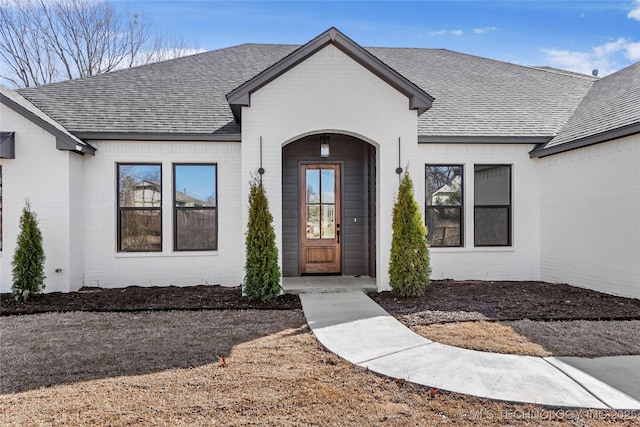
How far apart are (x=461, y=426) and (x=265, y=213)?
15.8 ft

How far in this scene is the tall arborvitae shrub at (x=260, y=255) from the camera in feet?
22.8

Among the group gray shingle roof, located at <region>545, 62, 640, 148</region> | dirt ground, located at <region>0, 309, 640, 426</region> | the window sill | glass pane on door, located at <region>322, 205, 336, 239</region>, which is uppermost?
gray shingle roof, located at <region>545, 62, 640, 148</region>

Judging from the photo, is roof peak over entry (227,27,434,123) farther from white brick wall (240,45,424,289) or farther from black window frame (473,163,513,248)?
black window frame (473,163,513,248)

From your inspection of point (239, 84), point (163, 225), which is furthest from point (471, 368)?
point (239, 84)

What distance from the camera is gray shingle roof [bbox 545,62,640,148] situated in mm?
7617

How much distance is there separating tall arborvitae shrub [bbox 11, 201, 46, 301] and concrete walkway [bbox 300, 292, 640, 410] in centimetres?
514

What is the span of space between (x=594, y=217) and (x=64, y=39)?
22.3m

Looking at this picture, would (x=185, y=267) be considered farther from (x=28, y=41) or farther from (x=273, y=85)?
(x=28, y=41)

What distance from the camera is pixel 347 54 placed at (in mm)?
7766

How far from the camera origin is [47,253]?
7.60 m

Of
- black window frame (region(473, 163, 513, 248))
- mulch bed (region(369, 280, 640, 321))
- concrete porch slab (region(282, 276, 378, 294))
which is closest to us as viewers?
mulch bed (region(369, 280, 640, 321))

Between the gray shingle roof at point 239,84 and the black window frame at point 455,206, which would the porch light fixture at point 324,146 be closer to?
the gray shingle roof at point 239,84

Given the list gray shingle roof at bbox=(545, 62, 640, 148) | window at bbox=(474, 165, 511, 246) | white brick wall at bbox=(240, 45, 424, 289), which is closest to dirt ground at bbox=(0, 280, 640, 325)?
window at bbox=(474, 165, 511, 246)

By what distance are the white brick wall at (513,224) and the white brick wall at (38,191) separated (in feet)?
24.2
